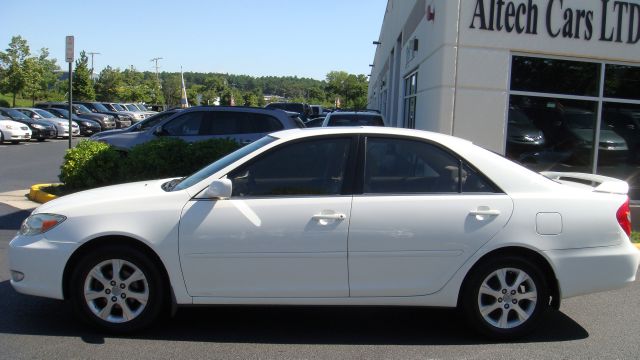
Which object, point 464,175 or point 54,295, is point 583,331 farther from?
point 54,295

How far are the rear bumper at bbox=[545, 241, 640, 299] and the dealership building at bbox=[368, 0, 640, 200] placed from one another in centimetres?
537

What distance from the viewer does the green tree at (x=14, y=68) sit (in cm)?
4366

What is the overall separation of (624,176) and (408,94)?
7.63 meters

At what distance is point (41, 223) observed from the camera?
15.6 ft

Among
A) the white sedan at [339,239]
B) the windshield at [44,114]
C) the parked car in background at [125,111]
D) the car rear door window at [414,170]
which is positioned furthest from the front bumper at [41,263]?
the parked car in background at [125,111]

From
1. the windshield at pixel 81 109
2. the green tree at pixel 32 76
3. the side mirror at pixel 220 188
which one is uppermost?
the green tree at pixel 32 76

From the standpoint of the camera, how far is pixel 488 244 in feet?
15.4

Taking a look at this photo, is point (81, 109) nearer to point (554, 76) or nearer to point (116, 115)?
point (116, 115)

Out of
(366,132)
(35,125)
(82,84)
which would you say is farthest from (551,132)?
(82,84)

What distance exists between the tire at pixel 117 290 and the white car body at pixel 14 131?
21925 mm

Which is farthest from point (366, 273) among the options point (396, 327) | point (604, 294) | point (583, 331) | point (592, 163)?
point (592, 163)

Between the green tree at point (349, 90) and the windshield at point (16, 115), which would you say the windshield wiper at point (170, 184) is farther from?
the green tree at point (349, 90)

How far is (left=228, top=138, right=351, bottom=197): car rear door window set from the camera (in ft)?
15.7

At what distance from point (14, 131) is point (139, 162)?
56.5 ft
